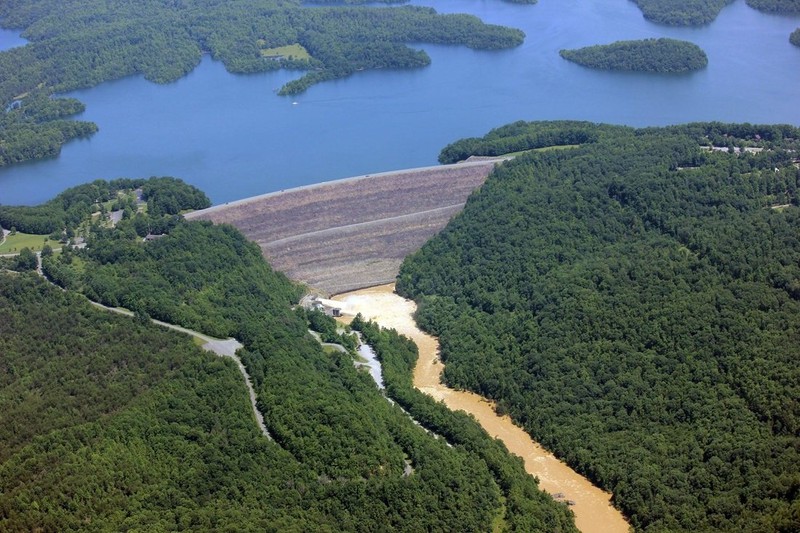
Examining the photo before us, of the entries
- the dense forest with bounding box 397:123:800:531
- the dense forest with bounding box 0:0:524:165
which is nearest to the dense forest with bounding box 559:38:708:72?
the dense forest with bounding box 0:0:524:165

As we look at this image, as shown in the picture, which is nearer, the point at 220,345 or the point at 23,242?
the point at 220,345

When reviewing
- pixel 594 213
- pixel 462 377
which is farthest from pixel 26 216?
pixel 594 213

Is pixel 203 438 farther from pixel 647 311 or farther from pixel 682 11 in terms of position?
pixel 682 11

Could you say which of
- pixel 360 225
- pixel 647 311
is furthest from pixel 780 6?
pixel 647 311

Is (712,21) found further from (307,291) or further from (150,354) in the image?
(150,354)

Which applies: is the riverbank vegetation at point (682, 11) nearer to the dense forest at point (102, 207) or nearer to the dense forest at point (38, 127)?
the dense forest at point (38, 127)

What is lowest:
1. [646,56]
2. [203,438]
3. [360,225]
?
[203,438]

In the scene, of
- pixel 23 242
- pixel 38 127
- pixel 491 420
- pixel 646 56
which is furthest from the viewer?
pixel 646 56
